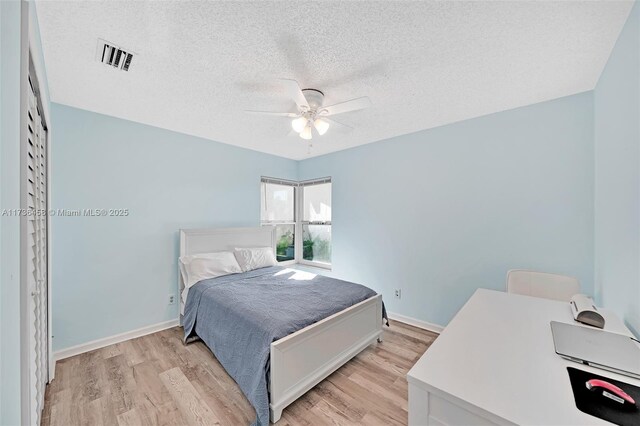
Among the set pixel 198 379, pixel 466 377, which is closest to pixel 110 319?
pixel 198 379

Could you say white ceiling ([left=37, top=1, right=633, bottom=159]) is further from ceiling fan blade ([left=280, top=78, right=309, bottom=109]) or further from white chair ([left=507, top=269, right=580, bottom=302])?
white chair ([left=507, top=269, right=580, bottom=302])

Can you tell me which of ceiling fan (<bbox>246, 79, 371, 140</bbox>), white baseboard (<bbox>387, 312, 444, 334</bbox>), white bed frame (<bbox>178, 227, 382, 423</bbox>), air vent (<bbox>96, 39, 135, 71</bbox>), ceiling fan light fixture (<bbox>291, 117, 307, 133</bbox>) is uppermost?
air vent (<bbox>96, 39, 135, 71</bbox>)

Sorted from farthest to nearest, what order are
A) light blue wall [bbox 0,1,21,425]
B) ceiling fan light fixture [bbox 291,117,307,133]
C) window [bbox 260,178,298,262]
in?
window [bbox 260,178,298,262] < ceiling fan light fixture [bbox 291,117,307,133] < light blue wall [bbox 0,1,21,425]

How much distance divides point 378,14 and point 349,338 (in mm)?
2451

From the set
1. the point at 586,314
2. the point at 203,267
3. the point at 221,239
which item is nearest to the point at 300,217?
the point at 221,239

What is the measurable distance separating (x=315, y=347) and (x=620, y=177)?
2299 mm

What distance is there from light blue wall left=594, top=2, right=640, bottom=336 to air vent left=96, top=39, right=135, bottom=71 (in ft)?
9.52

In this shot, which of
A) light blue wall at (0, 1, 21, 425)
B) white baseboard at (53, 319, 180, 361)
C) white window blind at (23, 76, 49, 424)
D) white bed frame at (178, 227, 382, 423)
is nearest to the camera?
light blue wall at (0, 1, 21, 425)

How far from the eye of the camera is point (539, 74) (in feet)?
6.29

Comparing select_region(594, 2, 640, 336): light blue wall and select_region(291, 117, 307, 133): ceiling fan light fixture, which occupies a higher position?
→ select_region(291, 117, 307, 133): ceiling fan light fixture

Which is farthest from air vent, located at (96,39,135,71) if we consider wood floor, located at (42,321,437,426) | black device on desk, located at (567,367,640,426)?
black device on desk, located at (567,367,640,426)

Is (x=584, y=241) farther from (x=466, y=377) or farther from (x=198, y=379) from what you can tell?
(x=198, y=379)

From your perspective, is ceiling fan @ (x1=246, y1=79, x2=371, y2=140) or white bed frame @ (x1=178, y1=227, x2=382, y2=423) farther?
ceiling fan @ (x1=246, y1=79, x2=371, y2=140)

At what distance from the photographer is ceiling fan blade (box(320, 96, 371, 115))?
1.91 m
